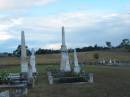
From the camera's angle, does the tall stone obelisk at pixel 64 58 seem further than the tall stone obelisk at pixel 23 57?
Yes

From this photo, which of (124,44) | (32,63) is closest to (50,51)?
(124,44)

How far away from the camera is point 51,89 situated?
2855cm

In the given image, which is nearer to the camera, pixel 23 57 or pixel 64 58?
pixel 23 57

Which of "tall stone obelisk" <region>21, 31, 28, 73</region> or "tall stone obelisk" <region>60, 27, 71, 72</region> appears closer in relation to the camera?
"tall stone obelisk" <region>21, 31, 28, 73</region>

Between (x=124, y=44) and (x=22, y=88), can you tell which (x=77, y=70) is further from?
(x=124, y=44)

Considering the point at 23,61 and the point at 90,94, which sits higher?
Answer: the point at 23,61

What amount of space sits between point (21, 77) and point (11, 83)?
7.32 ft

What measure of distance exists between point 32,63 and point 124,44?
142m

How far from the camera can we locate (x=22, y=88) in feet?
87.3

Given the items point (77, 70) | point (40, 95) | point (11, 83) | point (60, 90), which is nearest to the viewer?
point (40, 95)

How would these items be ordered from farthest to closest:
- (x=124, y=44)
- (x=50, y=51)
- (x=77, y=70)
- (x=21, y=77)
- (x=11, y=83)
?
1. (x=124, y=44)
2. (x=50, y=51)
3. (x=77, y=70)
4. (x=21, y=77)
5. (x=11, y=83)

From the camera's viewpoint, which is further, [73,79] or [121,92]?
[73,79]

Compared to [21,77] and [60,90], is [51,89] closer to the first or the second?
[60,90]

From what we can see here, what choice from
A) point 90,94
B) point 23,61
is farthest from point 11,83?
point 90,94
